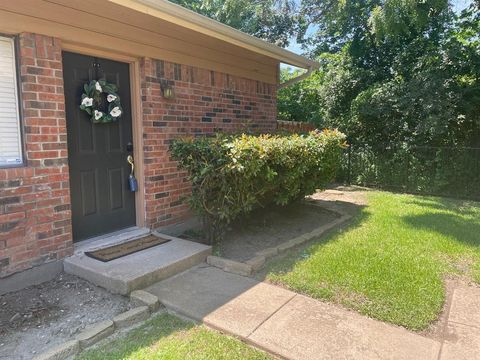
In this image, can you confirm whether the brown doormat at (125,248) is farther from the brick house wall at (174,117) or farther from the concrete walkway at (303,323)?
the concrete walkway at (303,323)

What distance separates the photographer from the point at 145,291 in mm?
3084

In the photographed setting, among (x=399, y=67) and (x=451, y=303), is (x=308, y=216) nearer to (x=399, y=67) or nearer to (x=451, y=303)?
(x=451, y=303)

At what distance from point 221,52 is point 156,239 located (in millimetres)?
2809

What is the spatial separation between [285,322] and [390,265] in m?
1.48

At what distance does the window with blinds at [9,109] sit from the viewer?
122 inches

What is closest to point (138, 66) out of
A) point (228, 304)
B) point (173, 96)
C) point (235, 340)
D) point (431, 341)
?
point (173, 96)

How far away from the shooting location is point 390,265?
3.61 meters

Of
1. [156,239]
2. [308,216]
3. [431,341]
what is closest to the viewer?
[431,341]

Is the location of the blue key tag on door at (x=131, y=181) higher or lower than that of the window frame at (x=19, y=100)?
lower

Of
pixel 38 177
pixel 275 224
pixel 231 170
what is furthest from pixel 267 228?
pixel 38 177

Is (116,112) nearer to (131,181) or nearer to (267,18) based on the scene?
(131,181)

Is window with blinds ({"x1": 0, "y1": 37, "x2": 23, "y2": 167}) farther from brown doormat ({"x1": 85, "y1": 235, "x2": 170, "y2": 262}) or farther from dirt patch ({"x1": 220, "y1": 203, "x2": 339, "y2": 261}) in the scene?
dirt patch ({"x1": 220, "y1": 203, "x2": 339, "y2": 261})

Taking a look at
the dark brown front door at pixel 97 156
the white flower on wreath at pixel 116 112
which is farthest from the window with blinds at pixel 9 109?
the white flower on wreath at pixel 116 112

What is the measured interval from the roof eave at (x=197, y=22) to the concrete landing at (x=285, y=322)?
2510mm
